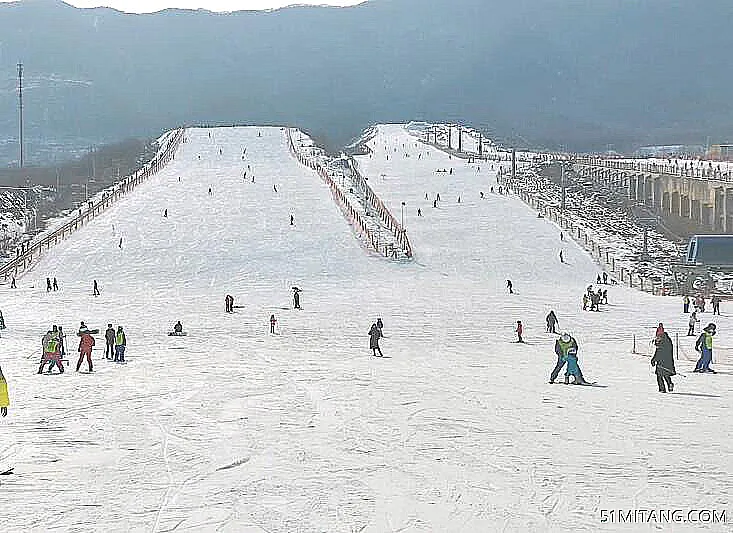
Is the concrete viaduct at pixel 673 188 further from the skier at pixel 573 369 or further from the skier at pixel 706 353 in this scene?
the skier at pixel 573 369

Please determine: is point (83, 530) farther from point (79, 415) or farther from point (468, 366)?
point (468, 366)

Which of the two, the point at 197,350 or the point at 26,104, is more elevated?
the point at 26,104

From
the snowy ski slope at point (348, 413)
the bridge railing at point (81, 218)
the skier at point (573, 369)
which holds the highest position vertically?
the bridge railing at point (81, 218)

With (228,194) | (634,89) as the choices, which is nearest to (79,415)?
(228,194)

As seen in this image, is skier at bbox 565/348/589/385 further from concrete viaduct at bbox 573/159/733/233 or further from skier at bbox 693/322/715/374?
concrete viaduct at bbox 573/159/733/233

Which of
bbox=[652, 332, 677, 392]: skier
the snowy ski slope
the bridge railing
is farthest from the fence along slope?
bbox=[652, 332, 677, 392]: skier

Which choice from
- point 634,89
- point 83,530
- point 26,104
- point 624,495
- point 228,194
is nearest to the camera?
point 83,530

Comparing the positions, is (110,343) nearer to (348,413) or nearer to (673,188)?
(348,413)

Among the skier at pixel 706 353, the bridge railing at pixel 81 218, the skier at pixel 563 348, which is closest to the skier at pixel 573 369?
the skier at pixel 563 348
